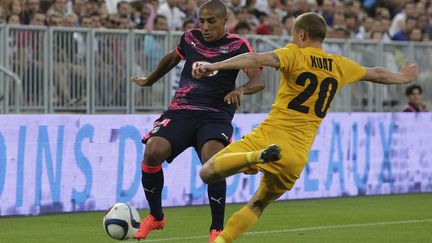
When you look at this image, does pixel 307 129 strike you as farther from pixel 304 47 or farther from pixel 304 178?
pixel 304 178

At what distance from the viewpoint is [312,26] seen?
9.52 metres

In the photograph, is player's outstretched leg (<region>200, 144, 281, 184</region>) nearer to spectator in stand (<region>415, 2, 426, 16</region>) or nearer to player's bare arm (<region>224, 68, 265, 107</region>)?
player's bare arm (<region>224, 68, 265, 107</region>)

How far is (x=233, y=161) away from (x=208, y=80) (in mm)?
1895

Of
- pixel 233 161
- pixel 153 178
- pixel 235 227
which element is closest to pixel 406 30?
pixel 153 178

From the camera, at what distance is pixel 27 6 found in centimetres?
1723

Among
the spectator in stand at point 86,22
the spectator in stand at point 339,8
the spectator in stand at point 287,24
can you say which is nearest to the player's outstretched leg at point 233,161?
the spectator in stand at point 86,22

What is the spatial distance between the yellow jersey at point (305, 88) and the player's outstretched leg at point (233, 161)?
0.57m

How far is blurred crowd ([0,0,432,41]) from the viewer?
17.2 metres

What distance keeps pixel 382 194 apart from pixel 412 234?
Result: 18.6ft

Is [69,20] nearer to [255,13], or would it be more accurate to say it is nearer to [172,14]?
[172,14]

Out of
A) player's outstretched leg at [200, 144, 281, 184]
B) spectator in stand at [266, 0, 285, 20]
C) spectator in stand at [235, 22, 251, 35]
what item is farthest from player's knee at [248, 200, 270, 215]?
spectator in stand at [266, 0, 285, 20]

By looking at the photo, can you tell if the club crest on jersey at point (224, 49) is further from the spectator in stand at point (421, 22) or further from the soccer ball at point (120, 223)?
the spectator in stand at point (421, 22)

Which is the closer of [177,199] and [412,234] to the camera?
[412,234]

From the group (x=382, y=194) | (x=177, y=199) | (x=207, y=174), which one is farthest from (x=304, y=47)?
(x=382, y=194)
